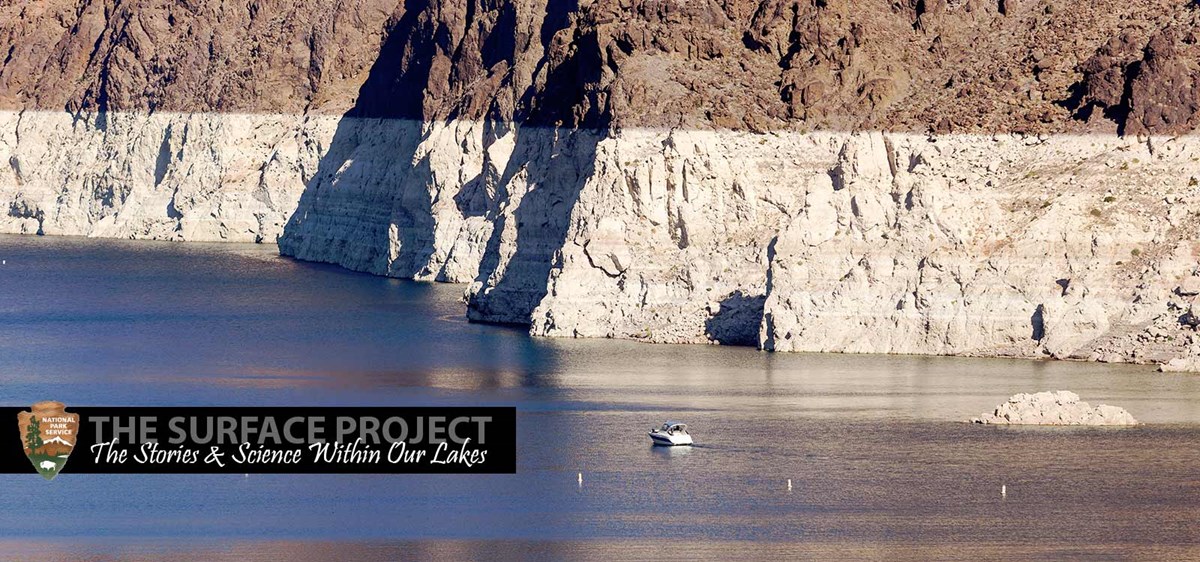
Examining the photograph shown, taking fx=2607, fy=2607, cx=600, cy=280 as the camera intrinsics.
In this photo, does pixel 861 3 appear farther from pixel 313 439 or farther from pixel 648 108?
pixel 313 439

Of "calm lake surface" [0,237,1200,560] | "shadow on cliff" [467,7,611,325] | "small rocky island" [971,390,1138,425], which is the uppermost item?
"shadow on cliff" [467,7,611,325]

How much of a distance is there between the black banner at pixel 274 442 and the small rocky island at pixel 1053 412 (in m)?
17.4

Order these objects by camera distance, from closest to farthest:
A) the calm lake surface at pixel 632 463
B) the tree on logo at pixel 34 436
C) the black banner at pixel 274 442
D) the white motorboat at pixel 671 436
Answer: the tree on logo at pixel 34 436
the calm lake surface at pixel 632 463
the black banner at pixel 274 442
the white motorboat at pixel 671 436

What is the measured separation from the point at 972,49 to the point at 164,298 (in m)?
45.1

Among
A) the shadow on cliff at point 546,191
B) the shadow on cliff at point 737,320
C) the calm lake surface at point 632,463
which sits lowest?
the calm lake surface at point 632,463

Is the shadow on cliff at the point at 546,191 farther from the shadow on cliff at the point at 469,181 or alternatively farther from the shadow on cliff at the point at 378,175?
the shadow on cliff at the point at 378,175

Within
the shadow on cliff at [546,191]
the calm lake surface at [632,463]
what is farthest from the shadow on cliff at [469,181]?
the calm lake surface at [632,463]

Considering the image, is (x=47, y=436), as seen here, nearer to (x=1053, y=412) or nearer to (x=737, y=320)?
(x=1053, y=412)

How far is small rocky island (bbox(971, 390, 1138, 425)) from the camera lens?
273 ft

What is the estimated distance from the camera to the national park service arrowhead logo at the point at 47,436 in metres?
61.0

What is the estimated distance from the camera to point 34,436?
200ft

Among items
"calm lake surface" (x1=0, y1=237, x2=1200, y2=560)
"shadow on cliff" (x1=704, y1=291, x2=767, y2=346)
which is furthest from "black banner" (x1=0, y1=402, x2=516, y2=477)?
"shadow on cliff" (x1=704, y1=291, x2=767, y2=346)

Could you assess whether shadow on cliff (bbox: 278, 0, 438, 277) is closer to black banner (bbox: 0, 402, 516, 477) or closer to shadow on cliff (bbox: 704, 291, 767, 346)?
shadow on cliff (bbox: 704, 291, 767, 346)

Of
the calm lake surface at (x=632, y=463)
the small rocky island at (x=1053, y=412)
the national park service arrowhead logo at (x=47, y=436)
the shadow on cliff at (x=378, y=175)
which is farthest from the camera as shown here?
the shadow on cliff at (x=378, y=175)
